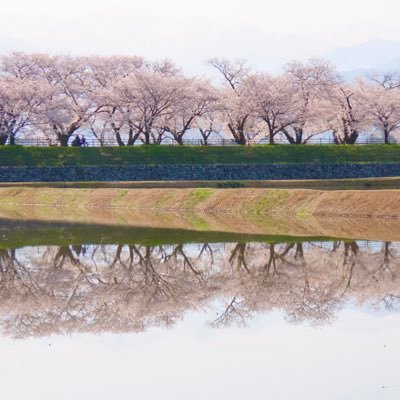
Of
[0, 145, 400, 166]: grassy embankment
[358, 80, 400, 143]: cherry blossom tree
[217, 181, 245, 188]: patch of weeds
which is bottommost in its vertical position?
[217, 181, 245, 188]: patch of weeds

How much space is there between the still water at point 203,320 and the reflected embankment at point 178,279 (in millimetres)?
48

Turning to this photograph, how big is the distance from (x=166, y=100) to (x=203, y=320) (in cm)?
6052

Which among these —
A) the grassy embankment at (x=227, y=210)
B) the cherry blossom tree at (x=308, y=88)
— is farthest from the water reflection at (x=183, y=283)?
the cherry blossom tree at (x=308, y=88)

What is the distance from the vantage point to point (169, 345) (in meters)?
15.2

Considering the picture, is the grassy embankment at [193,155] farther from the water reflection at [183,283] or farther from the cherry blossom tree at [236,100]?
the water reflection at [183,283]

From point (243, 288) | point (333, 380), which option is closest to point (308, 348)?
point (333, 380)

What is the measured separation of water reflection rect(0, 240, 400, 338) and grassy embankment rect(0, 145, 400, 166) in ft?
134

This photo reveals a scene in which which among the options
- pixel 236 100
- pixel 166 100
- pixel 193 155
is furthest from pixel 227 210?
pixel 236 100

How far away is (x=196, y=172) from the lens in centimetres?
6962

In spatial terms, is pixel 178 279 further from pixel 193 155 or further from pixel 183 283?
pixel 193 155

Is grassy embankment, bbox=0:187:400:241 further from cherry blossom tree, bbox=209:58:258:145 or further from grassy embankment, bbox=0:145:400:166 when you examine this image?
cherry blossom tree, bbox=209:58:258:145

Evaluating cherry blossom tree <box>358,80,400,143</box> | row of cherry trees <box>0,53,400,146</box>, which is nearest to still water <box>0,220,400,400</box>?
row of cherry trees <box>0,53,400,146</box>

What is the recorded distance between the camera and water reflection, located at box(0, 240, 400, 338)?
701 inches

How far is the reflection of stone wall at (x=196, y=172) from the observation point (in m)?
67.9
